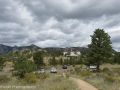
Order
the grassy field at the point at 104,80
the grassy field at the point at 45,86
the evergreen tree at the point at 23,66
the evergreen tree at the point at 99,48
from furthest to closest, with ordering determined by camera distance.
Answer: the evergreen tree at the point at 99,48 → the evergreen tree at the point at 23,66 → the grassy field at the point at 104,80 → the grassy field at the point at 45,86

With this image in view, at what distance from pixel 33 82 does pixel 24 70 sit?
249 inches

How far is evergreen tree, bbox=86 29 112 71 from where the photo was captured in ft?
117

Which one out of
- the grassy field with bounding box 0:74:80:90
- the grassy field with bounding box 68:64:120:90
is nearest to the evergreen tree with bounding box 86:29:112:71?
the grassy field with bounding box 68:64:120:90

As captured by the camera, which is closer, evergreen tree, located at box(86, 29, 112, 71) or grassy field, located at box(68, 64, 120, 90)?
grassy field, located at box(68, 64, 120, 90)

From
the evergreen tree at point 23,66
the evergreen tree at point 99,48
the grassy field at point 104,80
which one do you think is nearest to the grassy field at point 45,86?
the grassy field at point 104,80

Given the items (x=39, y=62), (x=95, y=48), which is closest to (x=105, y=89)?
(x=95, y=48)

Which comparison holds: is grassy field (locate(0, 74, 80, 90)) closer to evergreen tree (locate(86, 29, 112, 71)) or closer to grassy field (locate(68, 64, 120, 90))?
grassy field (locate(68, 64, 120, 90))

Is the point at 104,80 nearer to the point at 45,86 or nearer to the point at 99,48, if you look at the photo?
the point at 45,86

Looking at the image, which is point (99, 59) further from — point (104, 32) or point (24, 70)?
point (24, 70)

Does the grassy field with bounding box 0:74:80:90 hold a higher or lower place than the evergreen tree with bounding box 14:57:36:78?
lower

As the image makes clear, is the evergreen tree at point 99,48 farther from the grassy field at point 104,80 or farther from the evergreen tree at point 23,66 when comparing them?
the evergreen tree at point 23,66

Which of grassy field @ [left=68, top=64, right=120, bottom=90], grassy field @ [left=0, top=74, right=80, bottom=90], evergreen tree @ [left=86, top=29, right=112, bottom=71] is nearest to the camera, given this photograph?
grassy field @ [left=0, top=74, right=80, bottom=90]

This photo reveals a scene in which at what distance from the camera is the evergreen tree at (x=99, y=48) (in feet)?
117

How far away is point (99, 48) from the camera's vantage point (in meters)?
35.3
